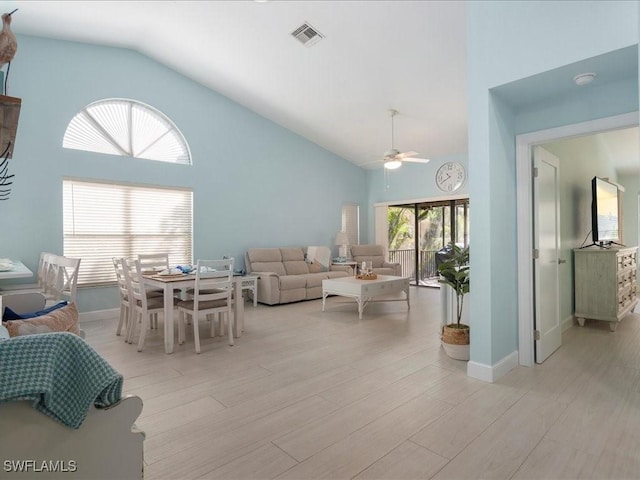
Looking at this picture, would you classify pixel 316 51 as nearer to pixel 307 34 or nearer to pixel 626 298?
pixel 307 34

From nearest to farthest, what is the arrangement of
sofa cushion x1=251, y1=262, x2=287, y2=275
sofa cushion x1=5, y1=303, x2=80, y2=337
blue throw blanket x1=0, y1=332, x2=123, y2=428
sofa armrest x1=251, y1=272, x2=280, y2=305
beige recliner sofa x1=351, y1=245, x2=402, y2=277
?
blue throw blanket x1=0, y1=332, x2=123, y2=428
sofa cushion x1=5, y1=303, x2=80, y2=337
sofa armrest x1=251, y1=272, x2=280, y2=305
sofa cushion x1=251, y1=262, x2=287, y2=275
beige recliner sofa x1=351, y1=245, x2=402, y2=277

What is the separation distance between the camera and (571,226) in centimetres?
462

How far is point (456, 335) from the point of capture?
323 centimetres

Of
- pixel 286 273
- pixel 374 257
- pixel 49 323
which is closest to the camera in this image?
pixel 49 323

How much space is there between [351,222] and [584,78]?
6.13m

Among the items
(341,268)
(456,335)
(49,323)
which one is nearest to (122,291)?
(49,323)

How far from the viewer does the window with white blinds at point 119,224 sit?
488 cm

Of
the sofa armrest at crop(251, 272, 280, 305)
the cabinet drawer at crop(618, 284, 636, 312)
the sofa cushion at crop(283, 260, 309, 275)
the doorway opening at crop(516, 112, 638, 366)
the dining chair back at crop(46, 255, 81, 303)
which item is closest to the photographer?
the dining chair back at crop(46, 255, 81, 303)

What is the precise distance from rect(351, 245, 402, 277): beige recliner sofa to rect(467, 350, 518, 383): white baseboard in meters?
4.77

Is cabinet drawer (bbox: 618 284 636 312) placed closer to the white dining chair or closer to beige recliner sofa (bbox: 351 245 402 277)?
beige recliner sofa (bbox: 351 245 402 277)

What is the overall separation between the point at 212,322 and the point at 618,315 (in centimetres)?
472

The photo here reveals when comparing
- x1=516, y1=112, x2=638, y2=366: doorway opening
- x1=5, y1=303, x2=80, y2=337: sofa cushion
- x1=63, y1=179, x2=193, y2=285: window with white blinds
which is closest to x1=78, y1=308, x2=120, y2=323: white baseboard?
→ x1=63, y1=179, x2=193, y2=285: window with white blinds

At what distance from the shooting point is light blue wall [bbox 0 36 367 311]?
4.48 metres

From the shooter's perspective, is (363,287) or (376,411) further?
(363,287)
